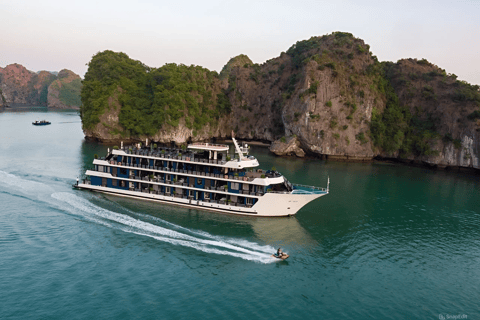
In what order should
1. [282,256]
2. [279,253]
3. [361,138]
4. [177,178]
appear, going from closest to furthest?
1. [282,256]
2. [279,253]
3. [177,178]
4. [361,138]

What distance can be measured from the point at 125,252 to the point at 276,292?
13.0 metres

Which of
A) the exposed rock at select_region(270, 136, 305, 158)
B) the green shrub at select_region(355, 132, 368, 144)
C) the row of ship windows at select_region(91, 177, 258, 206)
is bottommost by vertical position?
the row of ship windows at select_region(91, 177, 258, 206)

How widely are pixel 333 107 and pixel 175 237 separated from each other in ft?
228

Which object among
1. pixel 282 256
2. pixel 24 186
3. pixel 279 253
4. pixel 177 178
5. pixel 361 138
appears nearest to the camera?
pixel 282 256

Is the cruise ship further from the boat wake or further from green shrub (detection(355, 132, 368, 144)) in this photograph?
green shrub (detection(355, 132, 368, 144))

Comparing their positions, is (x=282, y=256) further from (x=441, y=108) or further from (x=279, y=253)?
(x=441, y=108)

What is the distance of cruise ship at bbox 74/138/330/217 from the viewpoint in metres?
35.5

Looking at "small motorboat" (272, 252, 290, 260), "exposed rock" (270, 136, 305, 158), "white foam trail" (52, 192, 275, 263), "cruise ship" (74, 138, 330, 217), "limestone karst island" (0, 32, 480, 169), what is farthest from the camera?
"exposed rock" (270, 136, 305, 158)

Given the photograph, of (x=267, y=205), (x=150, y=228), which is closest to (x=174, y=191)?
(x=150, y=228)

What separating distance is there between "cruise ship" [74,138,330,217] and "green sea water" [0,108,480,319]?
1.49m

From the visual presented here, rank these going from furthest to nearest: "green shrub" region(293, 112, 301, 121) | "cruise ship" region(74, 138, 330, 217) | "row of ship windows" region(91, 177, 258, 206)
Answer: "green shrub" region(293, 112, 301, 121) < "row of ship windows" region(91, 177, 258, 206) < "cruise ship" region(74, 138, 330, 217)

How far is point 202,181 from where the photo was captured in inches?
1494

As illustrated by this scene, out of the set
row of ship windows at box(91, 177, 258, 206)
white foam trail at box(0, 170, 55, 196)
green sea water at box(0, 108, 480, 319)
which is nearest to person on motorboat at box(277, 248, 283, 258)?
green sea water at box(0, 108, 480, 319)

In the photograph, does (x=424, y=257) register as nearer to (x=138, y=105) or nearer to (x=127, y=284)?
(x=127, y=284)
